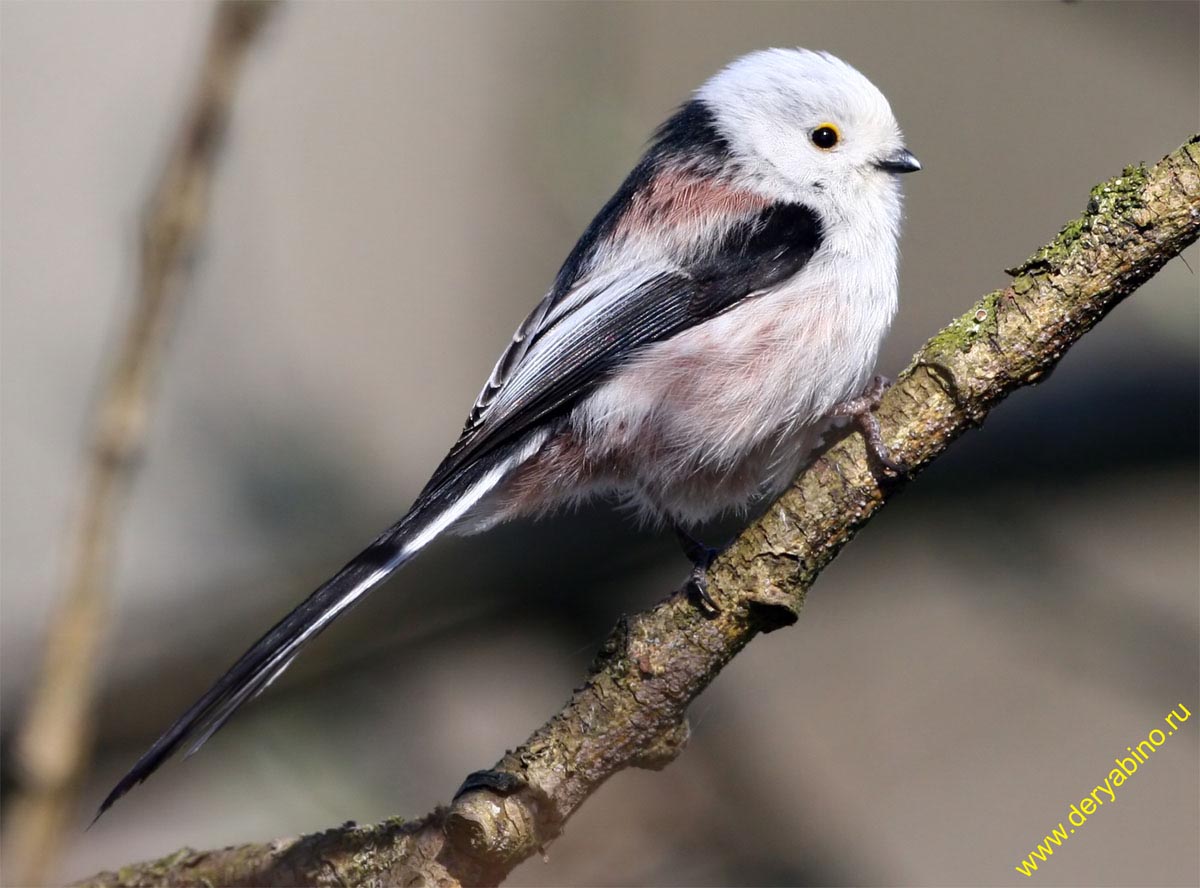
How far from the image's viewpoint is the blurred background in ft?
10.6

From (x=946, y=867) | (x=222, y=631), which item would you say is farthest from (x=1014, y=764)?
(x=222, y=631)

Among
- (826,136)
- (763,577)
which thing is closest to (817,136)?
(826,136)

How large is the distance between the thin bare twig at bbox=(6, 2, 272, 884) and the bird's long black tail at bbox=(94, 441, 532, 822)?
2.31 ft

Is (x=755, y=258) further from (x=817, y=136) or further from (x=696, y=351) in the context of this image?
(x=817, y=136)

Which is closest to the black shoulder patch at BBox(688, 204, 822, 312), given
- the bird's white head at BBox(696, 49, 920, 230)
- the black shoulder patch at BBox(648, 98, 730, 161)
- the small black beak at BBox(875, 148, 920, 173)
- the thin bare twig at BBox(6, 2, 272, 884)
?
the bird's white head at BBox(696, 49, 920, 230)

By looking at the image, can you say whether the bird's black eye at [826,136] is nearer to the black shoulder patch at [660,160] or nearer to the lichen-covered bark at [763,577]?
the black shoulder patch at [660,160]

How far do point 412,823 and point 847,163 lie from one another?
6.46 feet

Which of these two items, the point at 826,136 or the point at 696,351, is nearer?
the point at 696,351

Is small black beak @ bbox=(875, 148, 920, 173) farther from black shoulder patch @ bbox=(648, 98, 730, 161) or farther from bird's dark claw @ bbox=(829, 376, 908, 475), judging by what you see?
bird's dark claw @ bbox=(829, 376, 908, 475)

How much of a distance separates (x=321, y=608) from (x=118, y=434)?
40.7 inches

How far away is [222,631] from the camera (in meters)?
3.47

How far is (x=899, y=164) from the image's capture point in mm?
2953

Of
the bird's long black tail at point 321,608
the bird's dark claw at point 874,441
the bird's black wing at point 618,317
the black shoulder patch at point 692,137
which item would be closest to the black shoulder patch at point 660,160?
the black shoulder patch at point 692,137

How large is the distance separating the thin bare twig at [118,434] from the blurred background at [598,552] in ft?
4.54
